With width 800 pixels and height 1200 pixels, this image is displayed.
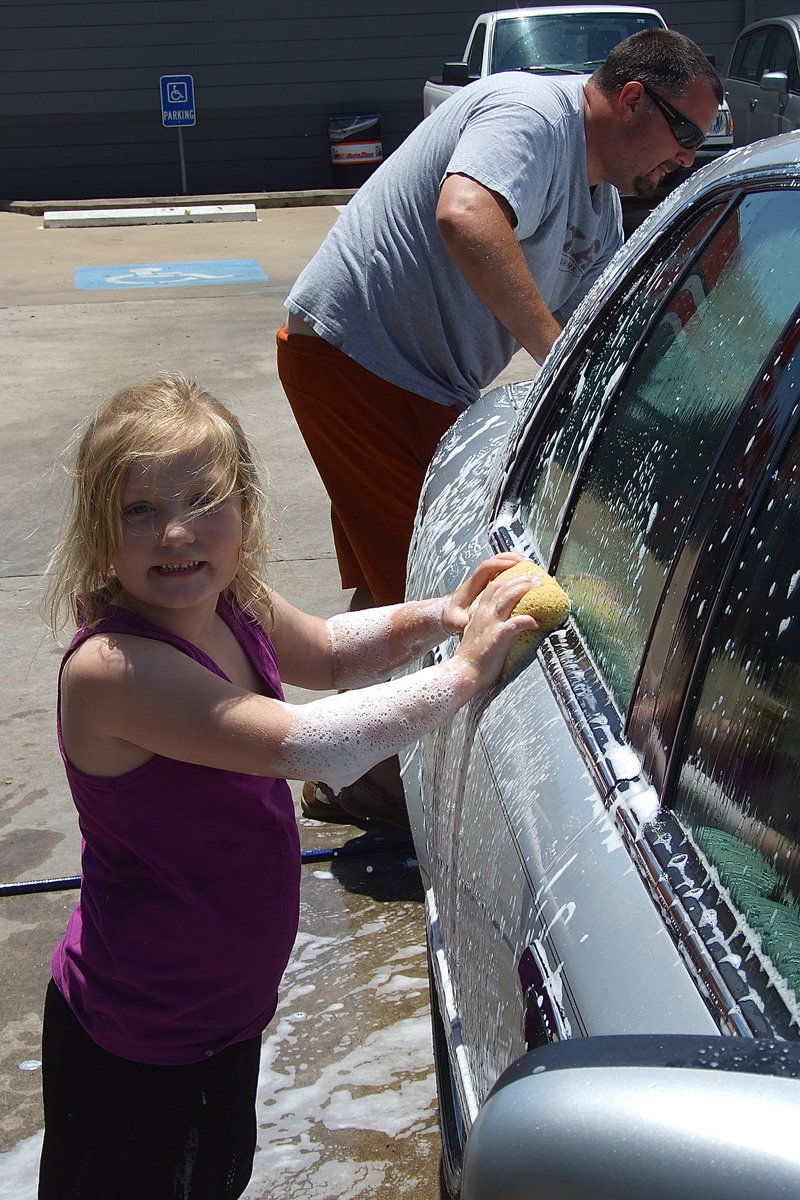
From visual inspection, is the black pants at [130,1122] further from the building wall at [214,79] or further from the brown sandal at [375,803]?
the building wall at [214,79]

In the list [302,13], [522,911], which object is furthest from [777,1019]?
[302,13]

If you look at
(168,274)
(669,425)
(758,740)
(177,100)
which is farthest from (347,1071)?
(177,100)

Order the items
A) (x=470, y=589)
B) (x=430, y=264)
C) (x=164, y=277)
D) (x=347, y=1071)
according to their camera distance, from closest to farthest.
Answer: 1. (x=470, y=589)
2. (x=347, y=1071)
3. (x=430, y=264)
4. (x=164, y=277)

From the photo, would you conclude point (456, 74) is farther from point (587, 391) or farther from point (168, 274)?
point (587, 391)

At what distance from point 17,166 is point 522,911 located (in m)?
16.1

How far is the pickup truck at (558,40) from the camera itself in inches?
476

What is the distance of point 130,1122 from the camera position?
6.07ft

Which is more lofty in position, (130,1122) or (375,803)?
(130,1122)

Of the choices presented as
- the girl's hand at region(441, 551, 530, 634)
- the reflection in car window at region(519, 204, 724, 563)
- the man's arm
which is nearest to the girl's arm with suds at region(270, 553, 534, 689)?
the girl's hand at region(441, 551, 530, 634)

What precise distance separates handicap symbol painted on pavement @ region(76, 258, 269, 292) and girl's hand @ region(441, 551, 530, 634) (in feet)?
30.6

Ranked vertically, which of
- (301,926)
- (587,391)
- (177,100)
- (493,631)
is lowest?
(177,100)

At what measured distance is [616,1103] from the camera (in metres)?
0.87

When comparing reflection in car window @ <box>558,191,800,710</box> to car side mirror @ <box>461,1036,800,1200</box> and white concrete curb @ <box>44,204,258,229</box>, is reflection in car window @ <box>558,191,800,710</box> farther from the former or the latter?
white concrete curb @ <box>44,204,258,229</box>

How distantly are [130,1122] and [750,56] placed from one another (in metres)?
14.1
